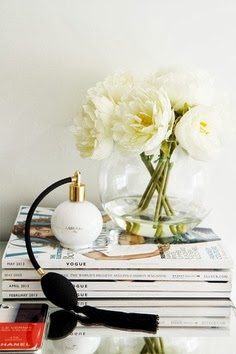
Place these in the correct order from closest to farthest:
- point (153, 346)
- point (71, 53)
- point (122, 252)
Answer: point (153, 346), point (122, 252), point (71, 53)

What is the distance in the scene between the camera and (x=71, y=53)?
3.11ft

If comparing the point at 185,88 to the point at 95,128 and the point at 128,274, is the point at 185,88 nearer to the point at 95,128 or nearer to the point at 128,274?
the point at 95,128

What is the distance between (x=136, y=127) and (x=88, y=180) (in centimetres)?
27

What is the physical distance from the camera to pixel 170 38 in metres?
0.96

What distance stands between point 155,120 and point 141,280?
23 cm

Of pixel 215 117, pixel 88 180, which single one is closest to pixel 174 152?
pixel 215 117

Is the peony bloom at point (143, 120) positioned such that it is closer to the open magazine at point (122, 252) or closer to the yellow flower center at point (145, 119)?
the yellow flower center at point (145, 119)

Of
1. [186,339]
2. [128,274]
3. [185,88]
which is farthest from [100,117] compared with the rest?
[186,339]

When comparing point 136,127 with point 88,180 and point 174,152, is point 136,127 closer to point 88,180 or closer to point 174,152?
point 174,152

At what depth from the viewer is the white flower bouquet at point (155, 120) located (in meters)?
0.75

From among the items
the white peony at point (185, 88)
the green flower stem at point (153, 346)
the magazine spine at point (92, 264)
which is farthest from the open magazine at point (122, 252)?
the white peony at point (185, 88)

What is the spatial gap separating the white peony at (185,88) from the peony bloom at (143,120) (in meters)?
0.02

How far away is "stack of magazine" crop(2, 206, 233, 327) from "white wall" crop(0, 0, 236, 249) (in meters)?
0.24

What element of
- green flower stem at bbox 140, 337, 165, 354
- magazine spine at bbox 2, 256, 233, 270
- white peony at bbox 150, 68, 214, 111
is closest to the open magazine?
magazine spine at bbox 2, 256, 233, 270
